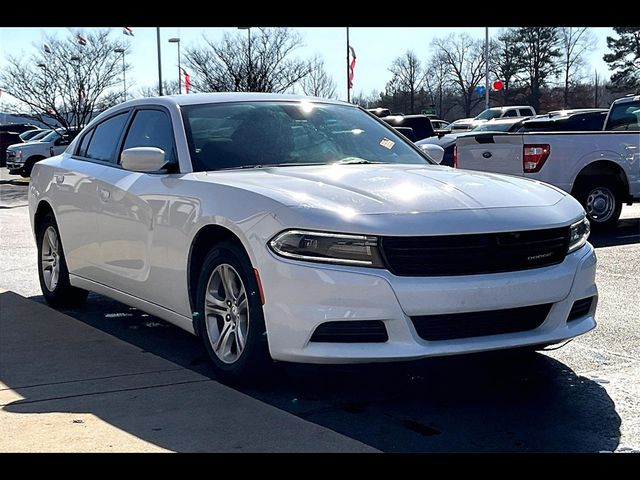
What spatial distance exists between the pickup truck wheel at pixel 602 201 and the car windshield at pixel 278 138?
6.63 meters

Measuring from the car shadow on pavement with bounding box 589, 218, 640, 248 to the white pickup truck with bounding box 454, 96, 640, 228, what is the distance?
0.73 ft

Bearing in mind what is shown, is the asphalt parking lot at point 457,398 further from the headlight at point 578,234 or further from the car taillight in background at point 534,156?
the car taillight in background at point 534,156

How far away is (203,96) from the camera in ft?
20.5

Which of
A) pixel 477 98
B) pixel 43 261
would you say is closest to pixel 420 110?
pixel 477 98

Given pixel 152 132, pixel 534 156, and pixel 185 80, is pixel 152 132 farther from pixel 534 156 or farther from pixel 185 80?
pixel 185 80

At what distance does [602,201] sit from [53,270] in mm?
7703

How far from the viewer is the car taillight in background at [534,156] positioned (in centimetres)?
1166

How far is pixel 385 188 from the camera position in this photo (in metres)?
4.84

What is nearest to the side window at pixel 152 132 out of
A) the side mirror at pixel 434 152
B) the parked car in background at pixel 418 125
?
the side mirror at pixel 434 152

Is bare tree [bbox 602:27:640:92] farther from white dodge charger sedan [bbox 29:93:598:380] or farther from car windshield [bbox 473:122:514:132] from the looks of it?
white dodge charger sedan [bbox 29:93:598:380]

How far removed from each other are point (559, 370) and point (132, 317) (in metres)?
3.33

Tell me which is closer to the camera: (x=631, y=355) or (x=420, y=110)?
(x=631, y=355)
